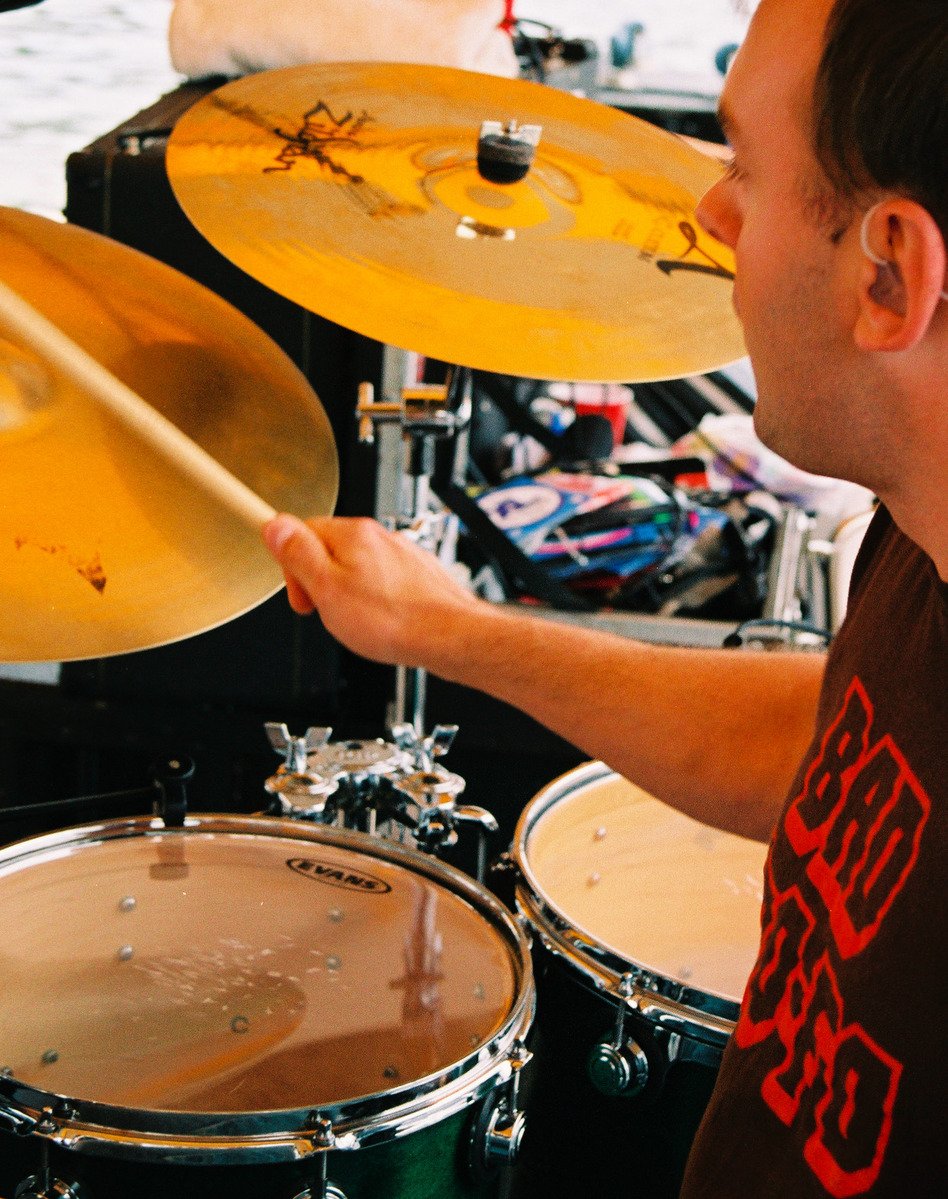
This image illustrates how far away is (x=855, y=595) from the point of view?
814 mm

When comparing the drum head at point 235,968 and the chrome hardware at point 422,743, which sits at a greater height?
the chrome hardware at point 422,743

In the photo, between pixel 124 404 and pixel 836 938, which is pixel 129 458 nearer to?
pixel 124 404

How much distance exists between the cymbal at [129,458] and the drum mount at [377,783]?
0.21 metres

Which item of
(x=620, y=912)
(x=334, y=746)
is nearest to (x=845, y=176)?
(x=334, y=746)

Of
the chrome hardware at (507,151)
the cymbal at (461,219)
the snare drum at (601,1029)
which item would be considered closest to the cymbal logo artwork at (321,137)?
the cymbal at (461,219)

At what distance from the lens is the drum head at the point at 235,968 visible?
37.7 inches

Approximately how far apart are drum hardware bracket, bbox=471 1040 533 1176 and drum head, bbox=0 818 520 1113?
29 millimetres

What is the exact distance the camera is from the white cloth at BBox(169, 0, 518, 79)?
5.28 ft

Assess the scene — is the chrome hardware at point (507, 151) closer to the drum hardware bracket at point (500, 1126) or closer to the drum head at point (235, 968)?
the drum head at point (235, 968)

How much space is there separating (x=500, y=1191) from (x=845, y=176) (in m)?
0.72

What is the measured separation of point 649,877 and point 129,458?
2.23 ft

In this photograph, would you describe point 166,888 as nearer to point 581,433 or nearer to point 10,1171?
point 10,1171

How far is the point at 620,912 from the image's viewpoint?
133 cm

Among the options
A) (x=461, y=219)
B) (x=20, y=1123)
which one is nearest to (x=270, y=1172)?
(x=20, y=1123)
